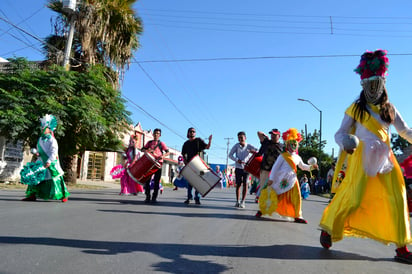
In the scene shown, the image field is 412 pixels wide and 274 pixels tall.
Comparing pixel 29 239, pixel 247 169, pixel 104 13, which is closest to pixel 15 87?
pixel 104 13

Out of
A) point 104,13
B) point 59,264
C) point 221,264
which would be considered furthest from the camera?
point 104,13

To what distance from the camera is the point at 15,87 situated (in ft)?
42.8

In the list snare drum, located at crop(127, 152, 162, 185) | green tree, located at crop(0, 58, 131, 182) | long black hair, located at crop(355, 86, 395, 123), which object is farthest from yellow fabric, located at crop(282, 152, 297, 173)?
green tree, located at crop(0, 58, 131, 182)

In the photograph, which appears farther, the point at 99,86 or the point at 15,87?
the point at 99,86

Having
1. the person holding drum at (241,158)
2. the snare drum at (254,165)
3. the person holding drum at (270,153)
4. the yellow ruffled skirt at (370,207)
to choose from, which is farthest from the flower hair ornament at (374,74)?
the person holding drum at (241,158)

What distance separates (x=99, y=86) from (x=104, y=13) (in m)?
3.89

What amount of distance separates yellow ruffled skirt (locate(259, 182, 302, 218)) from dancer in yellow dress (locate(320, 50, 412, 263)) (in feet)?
8.98

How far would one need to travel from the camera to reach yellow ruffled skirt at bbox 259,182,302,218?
6.60 metres

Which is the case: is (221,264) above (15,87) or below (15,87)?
below

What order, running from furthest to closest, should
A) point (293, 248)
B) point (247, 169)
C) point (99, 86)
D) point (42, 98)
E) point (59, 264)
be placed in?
point (99, 86), point (42, 98), point (247, 169), point (293, 248), point (59, 264)

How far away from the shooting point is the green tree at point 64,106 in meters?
12.4

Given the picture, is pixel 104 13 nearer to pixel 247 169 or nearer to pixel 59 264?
pixel 247 169

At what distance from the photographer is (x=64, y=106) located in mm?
13258

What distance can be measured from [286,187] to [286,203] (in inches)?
11.8
